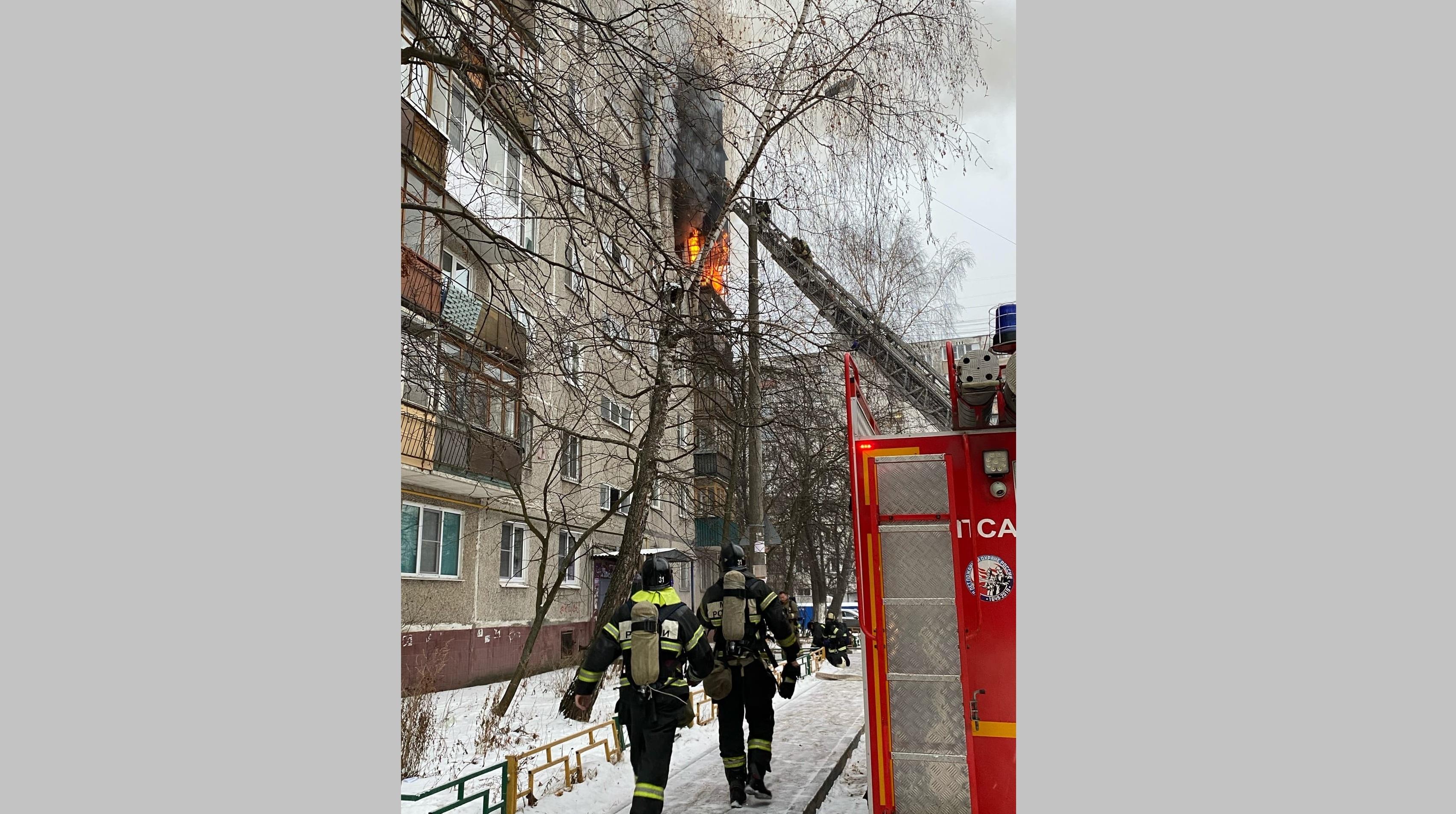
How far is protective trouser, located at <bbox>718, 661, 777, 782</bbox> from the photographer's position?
7699 millimetres

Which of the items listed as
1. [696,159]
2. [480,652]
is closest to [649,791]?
[696,159]

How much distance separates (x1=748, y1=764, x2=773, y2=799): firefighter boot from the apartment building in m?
3.39

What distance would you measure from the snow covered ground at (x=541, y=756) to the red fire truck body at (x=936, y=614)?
2598 millimetres

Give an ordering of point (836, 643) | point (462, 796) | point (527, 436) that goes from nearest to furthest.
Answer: point (462, 796)
point (836, 643)
point (527, 436)

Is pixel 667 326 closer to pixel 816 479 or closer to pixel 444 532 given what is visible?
pixel 444 532

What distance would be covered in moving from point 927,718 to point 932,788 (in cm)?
42

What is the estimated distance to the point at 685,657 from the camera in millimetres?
6574

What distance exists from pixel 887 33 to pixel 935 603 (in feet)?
15.8

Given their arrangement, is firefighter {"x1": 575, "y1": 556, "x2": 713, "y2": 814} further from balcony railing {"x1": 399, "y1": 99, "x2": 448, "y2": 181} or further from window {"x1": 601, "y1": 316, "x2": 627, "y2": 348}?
balcony railing {"x1": 399, "y1": 99, "x2": 448, "y2": 181}

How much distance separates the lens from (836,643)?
30.6 feet

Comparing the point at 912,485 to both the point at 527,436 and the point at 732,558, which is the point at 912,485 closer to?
the point at 732,558

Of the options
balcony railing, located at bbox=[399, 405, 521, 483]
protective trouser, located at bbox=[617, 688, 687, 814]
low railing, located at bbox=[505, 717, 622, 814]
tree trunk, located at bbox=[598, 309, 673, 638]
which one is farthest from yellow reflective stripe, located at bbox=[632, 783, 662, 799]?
balcony railing, located at bbox=[399, 405, 521, 483]

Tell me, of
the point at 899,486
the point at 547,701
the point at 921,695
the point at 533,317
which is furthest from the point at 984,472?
the point at 547,701

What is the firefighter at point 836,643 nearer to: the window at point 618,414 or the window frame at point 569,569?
the window at point 618,414
